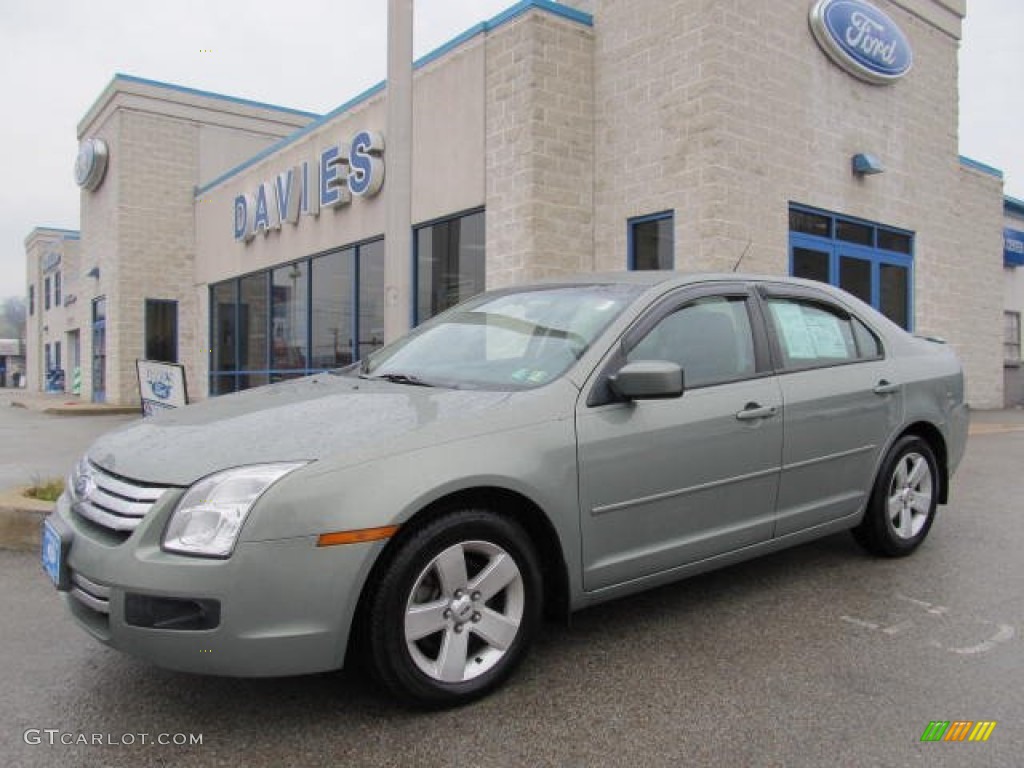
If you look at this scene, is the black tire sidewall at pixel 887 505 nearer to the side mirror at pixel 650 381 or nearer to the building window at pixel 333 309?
the side mirror at pixel 650 381

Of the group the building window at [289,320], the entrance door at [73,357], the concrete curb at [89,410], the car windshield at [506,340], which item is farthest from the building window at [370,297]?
the entrance door at [73,357]

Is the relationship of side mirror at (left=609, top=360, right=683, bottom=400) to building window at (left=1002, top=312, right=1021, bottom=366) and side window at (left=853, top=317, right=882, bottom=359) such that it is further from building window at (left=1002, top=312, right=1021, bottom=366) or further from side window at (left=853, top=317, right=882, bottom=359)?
building window at (left=1002, top=312, right=1021, bottom=366)

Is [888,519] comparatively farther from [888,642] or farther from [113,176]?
[113,176]

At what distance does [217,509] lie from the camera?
251cm

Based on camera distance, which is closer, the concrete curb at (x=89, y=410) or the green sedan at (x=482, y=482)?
the green sedan at (x=482, y=482)

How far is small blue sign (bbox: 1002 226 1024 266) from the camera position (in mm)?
18719

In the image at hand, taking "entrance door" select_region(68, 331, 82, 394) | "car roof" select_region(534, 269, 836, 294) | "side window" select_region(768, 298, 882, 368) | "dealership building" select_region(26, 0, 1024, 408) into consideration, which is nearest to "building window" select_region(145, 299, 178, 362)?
"dealership building" select_region(26, 0, 1024, 408)

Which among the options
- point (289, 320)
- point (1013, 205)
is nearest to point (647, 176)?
point (289, 320)

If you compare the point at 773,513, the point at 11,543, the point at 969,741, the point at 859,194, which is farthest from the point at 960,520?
the point at 859,194

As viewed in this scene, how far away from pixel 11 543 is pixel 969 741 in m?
5.25

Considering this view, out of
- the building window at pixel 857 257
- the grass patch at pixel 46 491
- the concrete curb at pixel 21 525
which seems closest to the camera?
the concrete curb at pixel 21 525

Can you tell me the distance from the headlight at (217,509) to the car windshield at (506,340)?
1.00 metres

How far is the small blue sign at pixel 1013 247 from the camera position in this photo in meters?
18.7

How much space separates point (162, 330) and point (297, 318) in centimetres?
693
